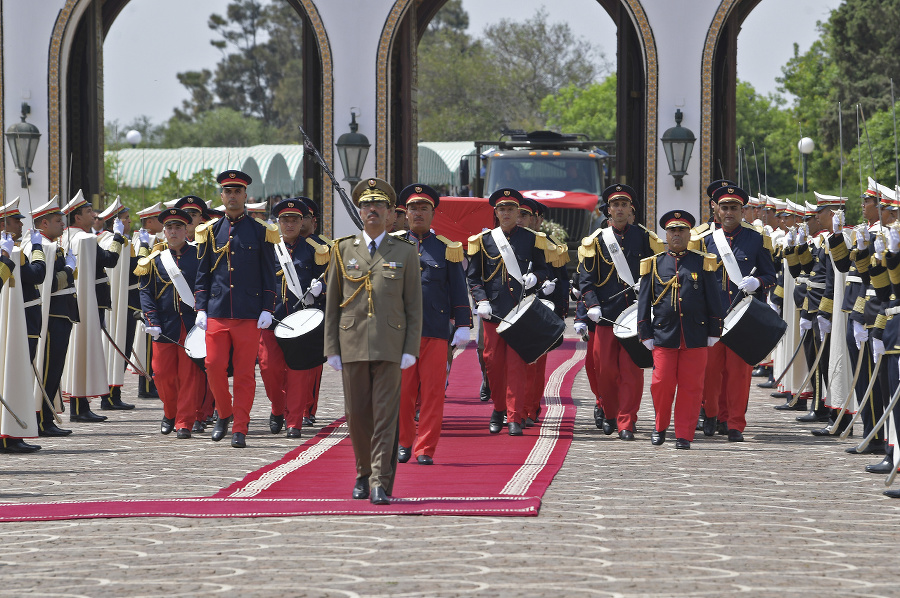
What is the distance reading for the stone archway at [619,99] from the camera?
2012 centimetres

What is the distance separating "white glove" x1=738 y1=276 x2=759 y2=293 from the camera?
1107 centimetres

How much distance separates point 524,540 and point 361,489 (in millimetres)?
1491

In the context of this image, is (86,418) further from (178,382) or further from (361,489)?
(361,489)

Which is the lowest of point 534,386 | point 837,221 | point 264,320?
point 534,386

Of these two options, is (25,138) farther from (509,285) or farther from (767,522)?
(767,522)

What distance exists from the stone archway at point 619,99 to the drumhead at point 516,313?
9.28 m

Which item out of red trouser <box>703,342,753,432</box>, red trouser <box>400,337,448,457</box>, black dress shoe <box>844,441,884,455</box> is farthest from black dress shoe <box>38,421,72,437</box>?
black dress shoe <box>844,441,884,455</box>

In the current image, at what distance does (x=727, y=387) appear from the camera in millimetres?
11172

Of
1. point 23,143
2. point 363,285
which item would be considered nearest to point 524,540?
point 363,285

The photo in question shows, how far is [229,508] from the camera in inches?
299

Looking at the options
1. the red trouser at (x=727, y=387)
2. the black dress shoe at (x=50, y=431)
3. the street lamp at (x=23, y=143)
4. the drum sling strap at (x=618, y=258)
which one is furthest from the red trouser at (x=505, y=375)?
the street lamp at (x=23, y=143)

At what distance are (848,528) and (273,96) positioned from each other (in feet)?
255

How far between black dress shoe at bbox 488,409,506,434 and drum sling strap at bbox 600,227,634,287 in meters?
1.45

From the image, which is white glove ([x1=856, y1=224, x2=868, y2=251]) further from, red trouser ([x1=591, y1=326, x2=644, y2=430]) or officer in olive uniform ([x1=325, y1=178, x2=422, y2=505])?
officer in olive uniform ([x1=325, y1=178, x2=422, y2=505])
